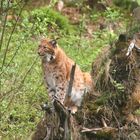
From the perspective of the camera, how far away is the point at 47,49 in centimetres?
983

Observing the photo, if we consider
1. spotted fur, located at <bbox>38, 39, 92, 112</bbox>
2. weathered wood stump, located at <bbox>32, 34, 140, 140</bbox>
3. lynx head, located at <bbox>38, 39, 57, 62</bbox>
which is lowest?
weathered wood stump, located at <bbox>32, 34, 140, 140</bbox>

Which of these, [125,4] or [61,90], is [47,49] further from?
[125,4]

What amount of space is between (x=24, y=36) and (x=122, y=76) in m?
1.83

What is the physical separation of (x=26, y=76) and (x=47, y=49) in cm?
50

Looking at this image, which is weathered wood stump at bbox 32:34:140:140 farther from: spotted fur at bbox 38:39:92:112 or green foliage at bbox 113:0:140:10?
green foliage at bbox 113:0:140:10

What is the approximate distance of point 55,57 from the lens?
9953 millimetres

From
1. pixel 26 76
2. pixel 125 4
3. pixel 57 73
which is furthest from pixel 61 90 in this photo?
pixel 125 4

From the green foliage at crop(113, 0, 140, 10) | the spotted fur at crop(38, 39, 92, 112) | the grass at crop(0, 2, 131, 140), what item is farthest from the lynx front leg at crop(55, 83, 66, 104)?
the green foliage at crop(113, 0, 140, 10)

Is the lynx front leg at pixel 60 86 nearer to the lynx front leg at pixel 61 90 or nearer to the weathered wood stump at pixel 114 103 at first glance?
the lynx front leg at pixel 61 90

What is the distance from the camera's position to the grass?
9000 millimetres

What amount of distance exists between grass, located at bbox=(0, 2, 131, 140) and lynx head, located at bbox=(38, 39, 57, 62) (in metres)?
0.14

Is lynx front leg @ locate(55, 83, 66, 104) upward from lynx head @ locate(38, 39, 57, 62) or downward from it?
downward

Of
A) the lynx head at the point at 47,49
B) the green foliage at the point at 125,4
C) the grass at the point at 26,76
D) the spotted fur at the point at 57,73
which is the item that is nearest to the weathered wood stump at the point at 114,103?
the grass at the point at 26,76

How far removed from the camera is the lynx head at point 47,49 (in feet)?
32.0
